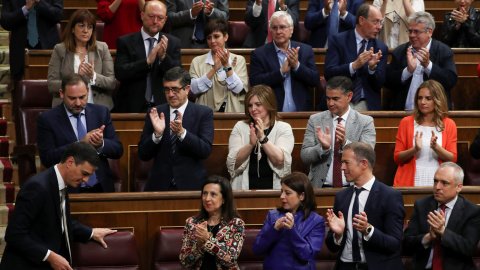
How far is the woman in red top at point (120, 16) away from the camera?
17.8ft

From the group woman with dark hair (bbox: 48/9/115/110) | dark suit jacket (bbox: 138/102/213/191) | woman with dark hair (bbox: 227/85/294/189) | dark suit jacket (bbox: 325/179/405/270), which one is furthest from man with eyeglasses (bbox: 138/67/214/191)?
dark suit jacket (bbox: 325/179/405/270)

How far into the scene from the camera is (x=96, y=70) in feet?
15.3

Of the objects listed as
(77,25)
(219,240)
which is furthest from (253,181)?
(77,25)

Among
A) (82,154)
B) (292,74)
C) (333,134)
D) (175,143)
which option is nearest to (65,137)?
(175,143)

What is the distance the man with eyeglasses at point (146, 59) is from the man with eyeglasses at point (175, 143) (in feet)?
2.34

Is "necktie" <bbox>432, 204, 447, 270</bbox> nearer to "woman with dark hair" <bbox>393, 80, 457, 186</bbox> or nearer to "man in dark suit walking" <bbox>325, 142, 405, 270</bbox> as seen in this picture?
"man in dark suit walking" <bbox>325, 142, 405, 270</bbox>

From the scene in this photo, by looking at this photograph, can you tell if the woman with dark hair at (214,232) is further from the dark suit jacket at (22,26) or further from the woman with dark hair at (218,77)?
the dark suit jacket at (22,26)

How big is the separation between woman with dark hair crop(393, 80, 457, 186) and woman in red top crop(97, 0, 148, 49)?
209cm

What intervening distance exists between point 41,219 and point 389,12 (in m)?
3.18

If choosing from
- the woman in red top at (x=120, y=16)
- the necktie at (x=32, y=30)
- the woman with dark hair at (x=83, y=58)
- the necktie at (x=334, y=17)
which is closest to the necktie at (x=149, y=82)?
the woman with dark hair at (x=83, y=58)

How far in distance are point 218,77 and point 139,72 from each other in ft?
1.49

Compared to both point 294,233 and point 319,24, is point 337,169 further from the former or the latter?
point 319,24

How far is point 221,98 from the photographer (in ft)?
15.6

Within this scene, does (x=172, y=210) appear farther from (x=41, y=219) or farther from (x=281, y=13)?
(x=281, y=13)
